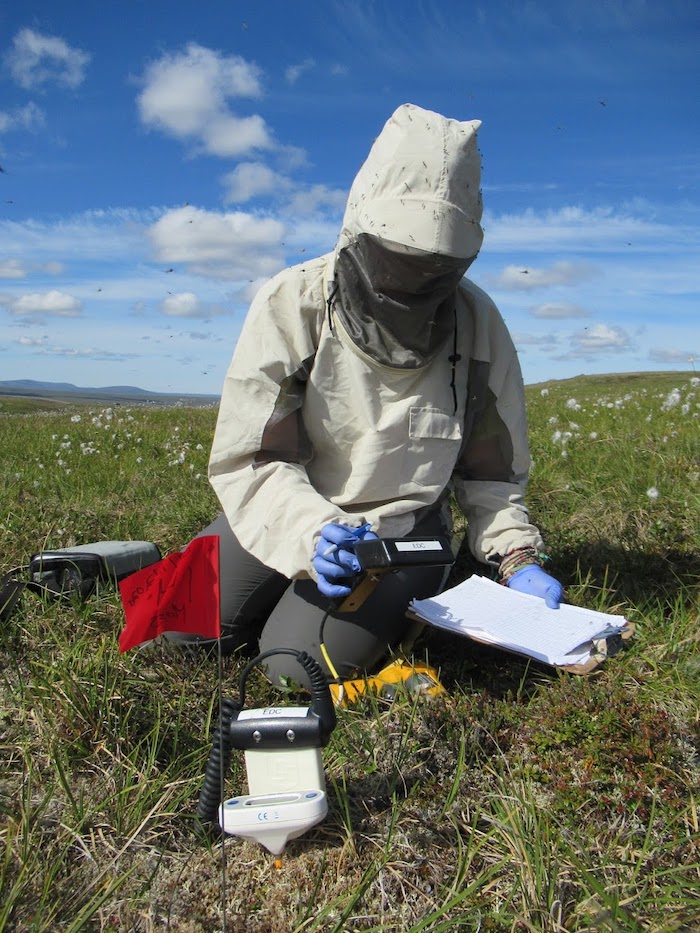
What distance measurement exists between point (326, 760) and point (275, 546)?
948 millimetres

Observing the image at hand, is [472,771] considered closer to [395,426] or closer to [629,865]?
[629,865]

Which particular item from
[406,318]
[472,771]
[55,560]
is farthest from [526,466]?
[55,560]

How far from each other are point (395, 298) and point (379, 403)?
55 centimetres

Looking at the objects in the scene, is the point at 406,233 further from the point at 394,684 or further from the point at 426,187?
the point at 394,684

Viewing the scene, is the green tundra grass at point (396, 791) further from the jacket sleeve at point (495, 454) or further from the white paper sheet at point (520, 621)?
the jacket sleeve at point (495, 454)

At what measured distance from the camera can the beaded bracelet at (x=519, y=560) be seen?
3818 millimetres

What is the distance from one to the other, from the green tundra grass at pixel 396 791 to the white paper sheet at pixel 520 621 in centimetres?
16

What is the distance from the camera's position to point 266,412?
3.55m

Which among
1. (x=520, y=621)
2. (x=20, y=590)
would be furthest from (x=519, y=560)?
(x=20, y=590)

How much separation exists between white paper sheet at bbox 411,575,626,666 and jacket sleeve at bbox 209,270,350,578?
81 cm

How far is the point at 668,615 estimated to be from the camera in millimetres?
3785

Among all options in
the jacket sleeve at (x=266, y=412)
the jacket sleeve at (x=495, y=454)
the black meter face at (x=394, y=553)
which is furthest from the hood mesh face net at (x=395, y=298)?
the black meter face at (x=394, y=553)

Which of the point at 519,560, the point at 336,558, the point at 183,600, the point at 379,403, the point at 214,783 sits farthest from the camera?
the point at 519,560

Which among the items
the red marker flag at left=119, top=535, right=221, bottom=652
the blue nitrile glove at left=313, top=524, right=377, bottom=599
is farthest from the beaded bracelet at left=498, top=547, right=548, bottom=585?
the red marker flag at left=119, top=535, right=221, bottom=652
